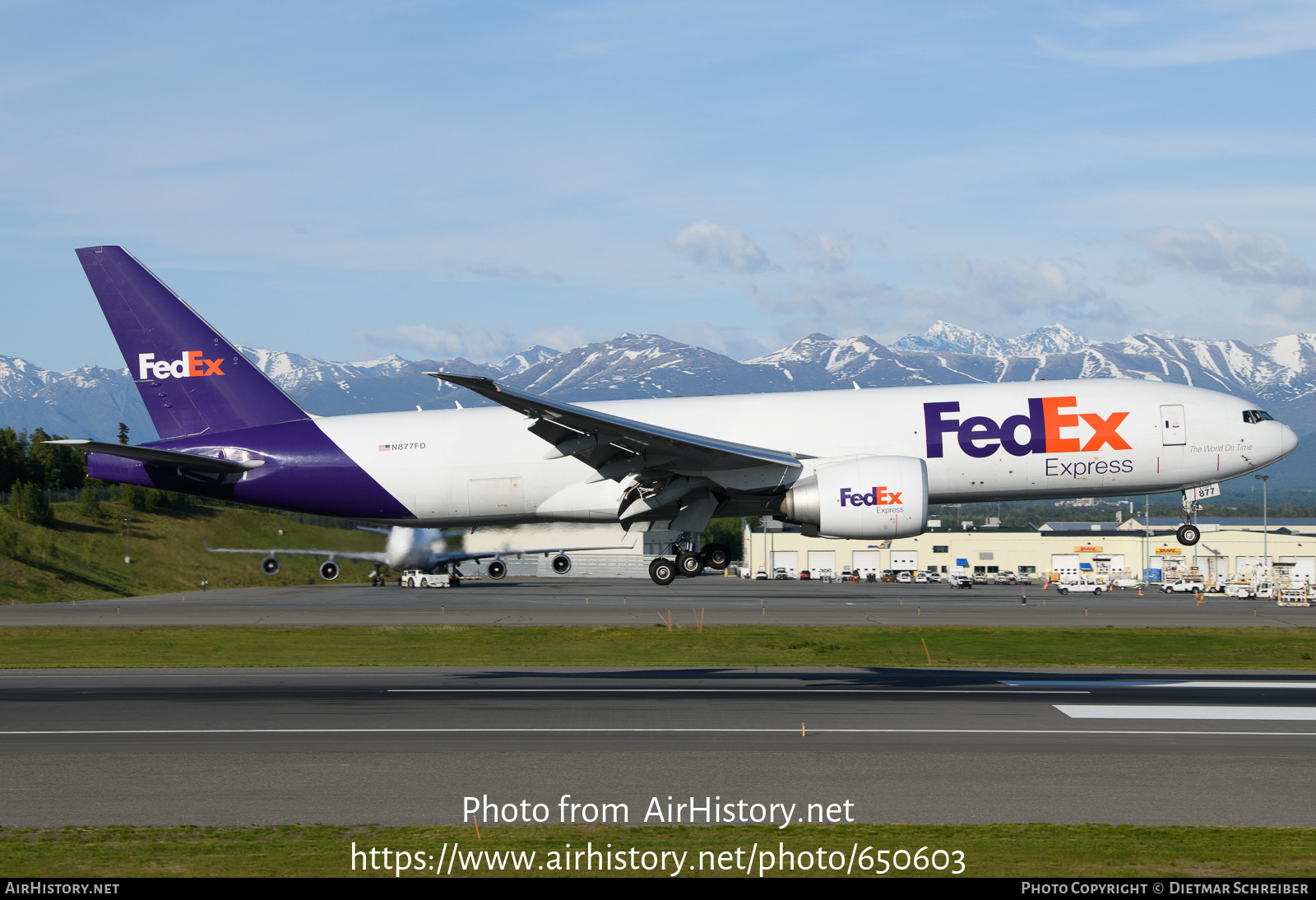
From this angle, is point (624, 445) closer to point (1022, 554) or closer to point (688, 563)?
point (688, 563)

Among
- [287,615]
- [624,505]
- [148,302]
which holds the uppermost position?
[148,302]

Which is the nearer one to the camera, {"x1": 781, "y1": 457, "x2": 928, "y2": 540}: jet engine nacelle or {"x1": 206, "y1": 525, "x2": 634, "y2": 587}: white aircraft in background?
{"x1": 781, "y1": 457, "x2": 928, "y2": 540}: jet engine nacelle

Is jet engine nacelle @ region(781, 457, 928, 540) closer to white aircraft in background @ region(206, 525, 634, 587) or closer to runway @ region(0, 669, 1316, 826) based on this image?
runway @ region(0, 669, 1316, 826)

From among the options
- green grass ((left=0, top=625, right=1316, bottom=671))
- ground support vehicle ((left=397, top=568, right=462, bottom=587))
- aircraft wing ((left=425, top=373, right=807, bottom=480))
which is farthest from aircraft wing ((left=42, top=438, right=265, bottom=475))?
ground support vehicle ((left=397, top=568, right=462, bottom=587))

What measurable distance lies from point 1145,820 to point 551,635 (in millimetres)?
37994

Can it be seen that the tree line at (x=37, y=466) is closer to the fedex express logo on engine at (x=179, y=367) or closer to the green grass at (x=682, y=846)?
the fedex express logo on engine at (x=179, y=367)

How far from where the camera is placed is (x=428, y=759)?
68.8ft

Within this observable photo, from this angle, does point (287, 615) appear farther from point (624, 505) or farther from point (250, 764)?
point (250, 764)

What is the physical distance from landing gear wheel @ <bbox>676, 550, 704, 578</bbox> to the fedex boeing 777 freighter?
0.17ft

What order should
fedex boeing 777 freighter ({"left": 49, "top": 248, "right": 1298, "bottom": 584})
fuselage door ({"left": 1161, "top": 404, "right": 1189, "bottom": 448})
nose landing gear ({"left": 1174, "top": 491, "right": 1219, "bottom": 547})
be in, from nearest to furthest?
1. fedex boeing 777 freighter ({"left": 49, "top": 248, "right": 1298, "bottom": 584})
2. fuselage door ({"left": 1161, "top": 404, "right": 1189, "bottom": 448})
3. nose landing gear ({"left": 1174, "top": 491, "right": 1219, "bottom": 547})

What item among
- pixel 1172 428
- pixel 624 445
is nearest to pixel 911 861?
pixel 624 445

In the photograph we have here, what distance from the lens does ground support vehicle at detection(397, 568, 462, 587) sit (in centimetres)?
9475
